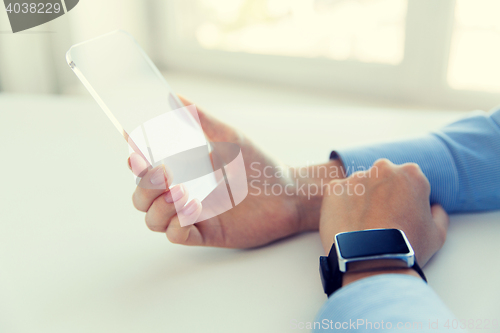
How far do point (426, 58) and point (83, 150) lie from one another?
2.97 ft

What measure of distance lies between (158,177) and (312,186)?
0.86 ft

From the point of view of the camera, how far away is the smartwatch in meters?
0.37

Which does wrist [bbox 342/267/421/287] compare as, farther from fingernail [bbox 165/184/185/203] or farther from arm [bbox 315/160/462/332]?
fingernail [bbox 165/184/185/203]

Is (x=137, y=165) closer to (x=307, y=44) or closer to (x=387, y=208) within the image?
(x=387, y=208)

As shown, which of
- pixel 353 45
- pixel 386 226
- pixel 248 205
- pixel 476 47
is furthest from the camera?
pixel 353 45

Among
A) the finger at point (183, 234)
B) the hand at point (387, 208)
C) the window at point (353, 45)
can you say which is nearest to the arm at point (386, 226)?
the hand at point (387, 208)

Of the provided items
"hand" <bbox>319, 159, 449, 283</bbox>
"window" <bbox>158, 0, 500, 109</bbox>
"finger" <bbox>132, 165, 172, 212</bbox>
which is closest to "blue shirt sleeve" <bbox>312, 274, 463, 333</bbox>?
"hand" <bbox>319, 159, 449, 283</bbox>

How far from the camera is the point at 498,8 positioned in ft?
3.41

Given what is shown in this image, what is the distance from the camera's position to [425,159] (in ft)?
1.98

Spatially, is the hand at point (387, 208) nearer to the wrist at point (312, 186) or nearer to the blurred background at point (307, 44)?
the wrist at point (312, 186)

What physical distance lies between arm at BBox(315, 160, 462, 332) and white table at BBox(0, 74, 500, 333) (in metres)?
0.04

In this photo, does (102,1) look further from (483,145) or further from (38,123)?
(483,145)

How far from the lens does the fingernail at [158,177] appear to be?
1.47 ft

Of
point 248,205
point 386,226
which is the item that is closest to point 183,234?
point 248,205
